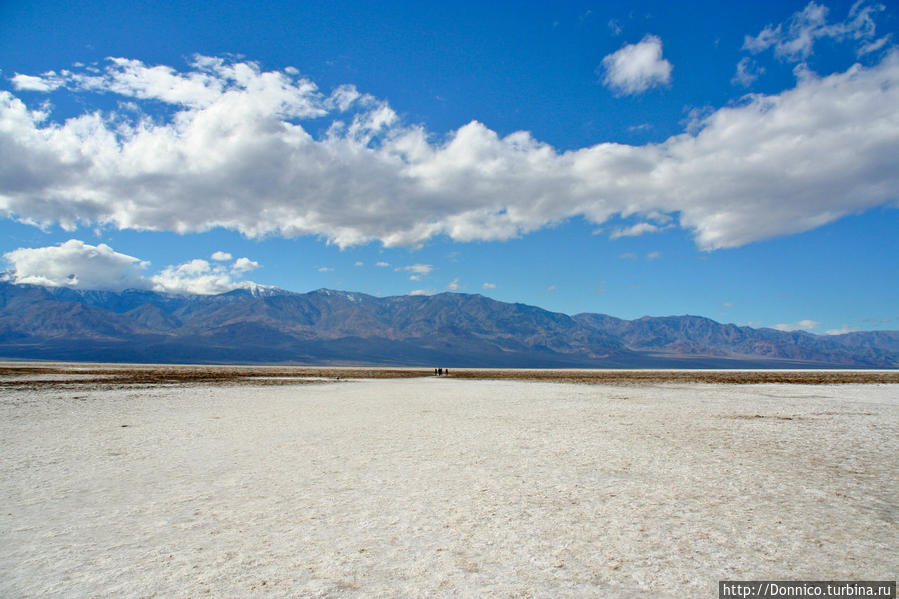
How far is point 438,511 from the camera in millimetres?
7570

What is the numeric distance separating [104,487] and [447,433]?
30.3 ft

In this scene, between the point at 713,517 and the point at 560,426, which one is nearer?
the point at 713,517

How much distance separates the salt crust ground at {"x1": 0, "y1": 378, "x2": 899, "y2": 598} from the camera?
5.39 m

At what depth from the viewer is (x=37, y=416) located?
18906mm

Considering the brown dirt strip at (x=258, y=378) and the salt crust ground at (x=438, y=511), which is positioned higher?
the salt crust ground at (x=438, y=511)

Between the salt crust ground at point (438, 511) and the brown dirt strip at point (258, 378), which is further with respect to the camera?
the brown dirt strip at point (258, 378)

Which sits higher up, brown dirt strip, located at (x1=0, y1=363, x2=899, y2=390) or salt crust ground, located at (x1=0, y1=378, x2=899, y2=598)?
salt crust ground, located at (x1=0, y1=378, x2=899, y2=598)

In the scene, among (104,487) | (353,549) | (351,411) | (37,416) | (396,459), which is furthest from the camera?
(351,411)

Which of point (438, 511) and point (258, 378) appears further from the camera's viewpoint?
point (258, 378)

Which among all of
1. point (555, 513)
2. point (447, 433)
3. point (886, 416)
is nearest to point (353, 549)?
point (555, 513)

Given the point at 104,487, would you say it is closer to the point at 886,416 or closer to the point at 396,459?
the point at 396,459

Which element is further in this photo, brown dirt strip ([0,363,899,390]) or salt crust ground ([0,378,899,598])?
brown dirt strip ([0,363,899,390])

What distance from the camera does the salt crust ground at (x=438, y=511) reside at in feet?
17.7

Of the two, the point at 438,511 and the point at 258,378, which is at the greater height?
the point at 438,511
